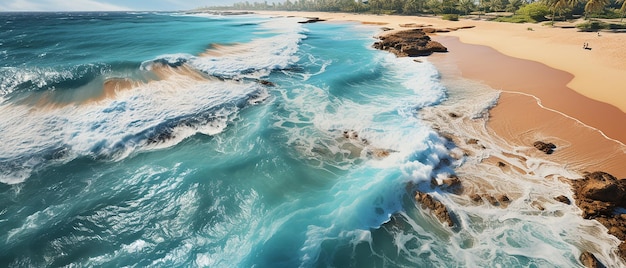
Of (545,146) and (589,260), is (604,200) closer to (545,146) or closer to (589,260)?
(589,260)

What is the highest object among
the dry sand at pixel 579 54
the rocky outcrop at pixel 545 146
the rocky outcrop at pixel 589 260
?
the dry sand at pixel 579 54

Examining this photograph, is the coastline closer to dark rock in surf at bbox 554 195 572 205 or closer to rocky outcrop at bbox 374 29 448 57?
→ dark rock in surf at bbox 554 195 572 205

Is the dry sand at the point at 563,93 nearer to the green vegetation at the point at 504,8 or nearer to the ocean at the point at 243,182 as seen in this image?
the ocean at the point at 243,182

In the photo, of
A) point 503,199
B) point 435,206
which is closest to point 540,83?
point 503,199

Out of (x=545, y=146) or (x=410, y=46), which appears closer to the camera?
(x=545, y=146)

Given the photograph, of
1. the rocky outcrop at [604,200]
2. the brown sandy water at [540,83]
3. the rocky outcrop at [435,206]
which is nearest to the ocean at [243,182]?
the rocky outcrop at [435,206]

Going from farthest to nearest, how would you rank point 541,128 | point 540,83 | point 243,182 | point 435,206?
point 540,83 < point 541,128 < point 243,182 < point 435,206

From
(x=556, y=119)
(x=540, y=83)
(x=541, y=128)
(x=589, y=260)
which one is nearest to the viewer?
(x=589, y=260)

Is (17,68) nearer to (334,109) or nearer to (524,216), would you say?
(334,109)
